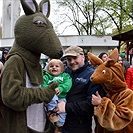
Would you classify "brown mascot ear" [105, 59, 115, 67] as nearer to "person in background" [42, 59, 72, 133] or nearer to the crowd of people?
the crowd of people

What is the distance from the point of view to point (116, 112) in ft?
8.66

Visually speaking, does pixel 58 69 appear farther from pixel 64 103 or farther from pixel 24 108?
pixel 24 108

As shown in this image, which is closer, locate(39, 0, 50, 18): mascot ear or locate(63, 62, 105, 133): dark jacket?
locate(39, 0, 50, 18): mascot ear

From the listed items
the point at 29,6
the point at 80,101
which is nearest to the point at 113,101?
the point at 80,101

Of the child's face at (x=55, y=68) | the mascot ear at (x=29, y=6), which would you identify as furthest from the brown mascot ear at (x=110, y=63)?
the mascot ear at (x=29, y=6)

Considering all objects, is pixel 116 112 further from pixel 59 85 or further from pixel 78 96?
pixel 59 85

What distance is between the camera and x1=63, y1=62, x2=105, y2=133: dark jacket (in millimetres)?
2799

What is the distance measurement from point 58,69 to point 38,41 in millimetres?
785

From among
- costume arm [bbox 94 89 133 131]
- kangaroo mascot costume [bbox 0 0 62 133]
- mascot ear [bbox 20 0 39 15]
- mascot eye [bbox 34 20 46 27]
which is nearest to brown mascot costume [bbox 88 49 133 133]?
costume arm [bbox 94 89 133 131]

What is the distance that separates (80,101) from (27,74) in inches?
32.0

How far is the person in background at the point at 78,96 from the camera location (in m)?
2.80

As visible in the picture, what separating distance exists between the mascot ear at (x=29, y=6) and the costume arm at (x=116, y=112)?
1.14 m

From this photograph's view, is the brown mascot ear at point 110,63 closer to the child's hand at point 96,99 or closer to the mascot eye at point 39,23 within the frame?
the child's hand at point 96,99

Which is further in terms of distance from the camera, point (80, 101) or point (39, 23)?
point (80, 101)
